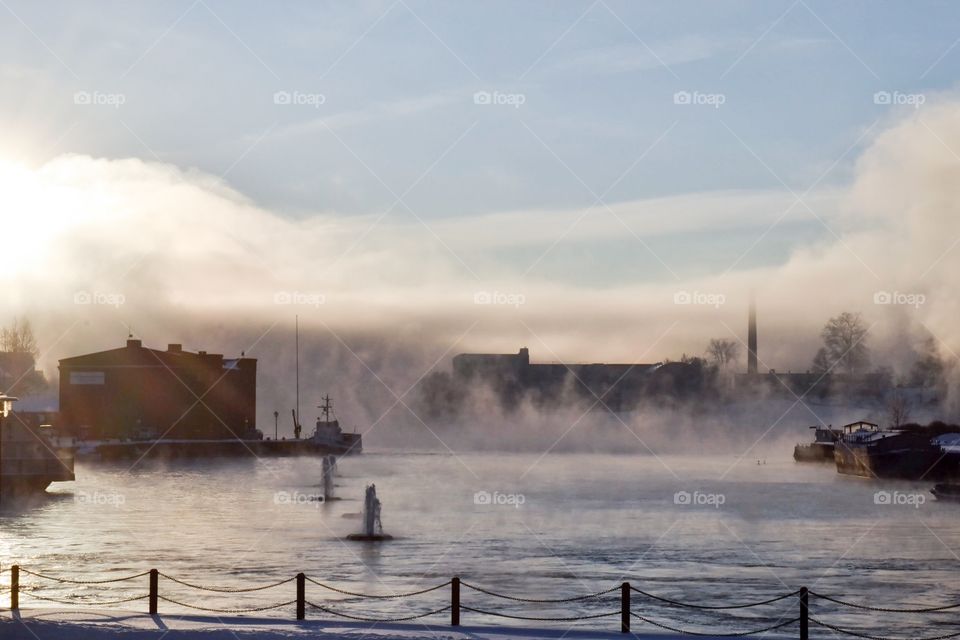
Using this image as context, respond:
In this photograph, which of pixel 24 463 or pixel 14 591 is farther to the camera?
pixel 24 463

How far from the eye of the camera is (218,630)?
25203mm

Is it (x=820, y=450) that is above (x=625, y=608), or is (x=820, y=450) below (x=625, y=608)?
below

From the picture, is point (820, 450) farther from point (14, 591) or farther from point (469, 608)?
point (14, 591)

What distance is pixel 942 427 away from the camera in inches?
6580

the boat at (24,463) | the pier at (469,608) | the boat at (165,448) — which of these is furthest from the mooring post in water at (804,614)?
the boat at (165,448)

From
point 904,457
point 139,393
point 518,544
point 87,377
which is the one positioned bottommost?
point 518,544

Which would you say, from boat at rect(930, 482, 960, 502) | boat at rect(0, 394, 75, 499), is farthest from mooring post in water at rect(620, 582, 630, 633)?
boat at rect(930, 482, 960, 502)

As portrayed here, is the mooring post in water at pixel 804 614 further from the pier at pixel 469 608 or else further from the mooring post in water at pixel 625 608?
the mooring post in water at pixel 625 608

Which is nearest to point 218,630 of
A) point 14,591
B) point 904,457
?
point 14,591

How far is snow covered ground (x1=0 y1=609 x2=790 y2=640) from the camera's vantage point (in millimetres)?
24469

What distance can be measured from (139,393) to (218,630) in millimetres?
148477

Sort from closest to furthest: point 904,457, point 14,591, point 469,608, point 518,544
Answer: point 14,591, point 469,608, point 518,544, point 904,457

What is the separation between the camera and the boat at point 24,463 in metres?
96.7

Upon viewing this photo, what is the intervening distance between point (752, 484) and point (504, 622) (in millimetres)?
106666
